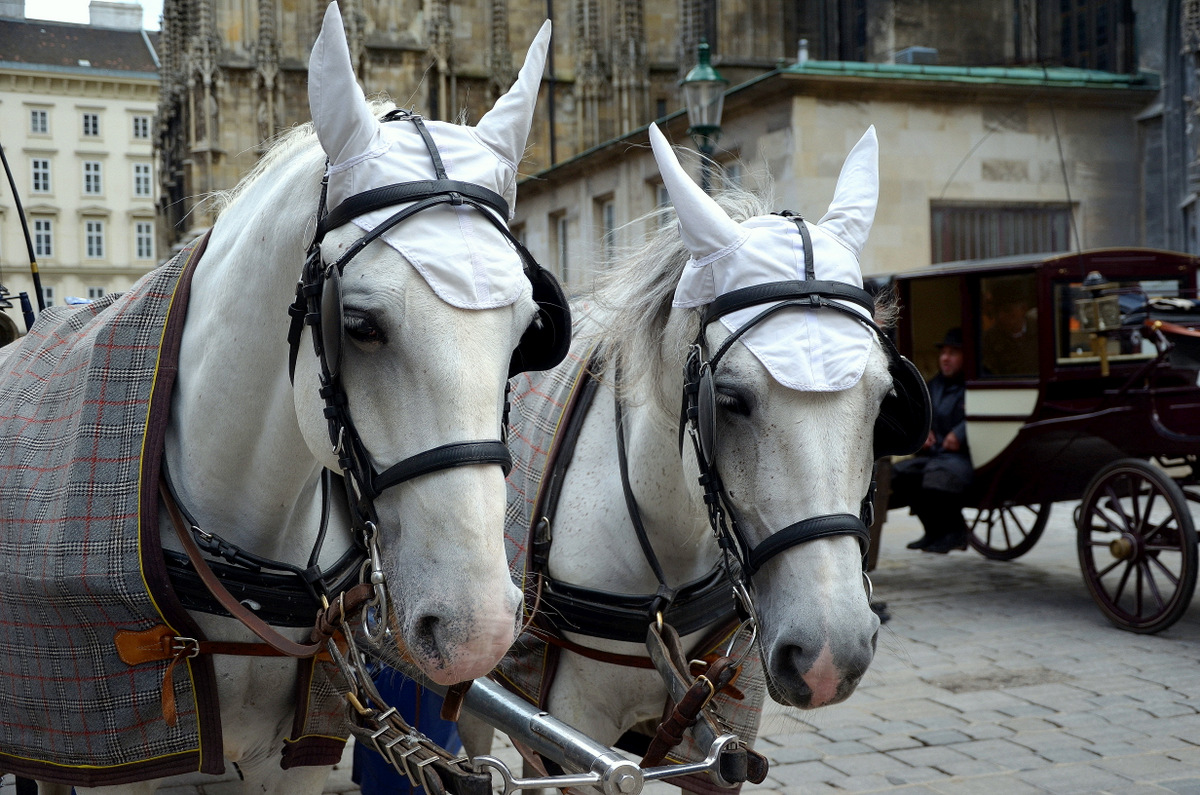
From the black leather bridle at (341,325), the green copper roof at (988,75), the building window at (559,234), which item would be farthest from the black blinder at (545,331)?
the building window at (559,234)

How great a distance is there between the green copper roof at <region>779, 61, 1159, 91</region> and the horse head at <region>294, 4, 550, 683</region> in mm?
10183

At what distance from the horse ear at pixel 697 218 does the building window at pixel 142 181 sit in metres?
27.9

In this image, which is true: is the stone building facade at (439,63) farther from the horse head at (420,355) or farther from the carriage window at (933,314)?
the horse head at (420,355)

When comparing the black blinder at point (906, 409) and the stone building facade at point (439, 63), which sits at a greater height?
the stone building facade at point (439, 63)

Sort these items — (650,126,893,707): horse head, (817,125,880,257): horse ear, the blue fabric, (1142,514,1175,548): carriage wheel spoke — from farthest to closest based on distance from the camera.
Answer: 1. (1142,514,1175,548): carriage wheel spoke
2. the blue fabric
3. (817,125,880,257): horse ear
4. (650,126,893,707): horse head

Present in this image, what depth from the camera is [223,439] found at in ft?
6.68

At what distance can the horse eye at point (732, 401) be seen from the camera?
2.12 meters

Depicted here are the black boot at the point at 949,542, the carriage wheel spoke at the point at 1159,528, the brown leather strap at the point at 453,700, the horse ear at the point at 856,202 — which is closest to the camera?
the brown leather strap at the point at 453,700

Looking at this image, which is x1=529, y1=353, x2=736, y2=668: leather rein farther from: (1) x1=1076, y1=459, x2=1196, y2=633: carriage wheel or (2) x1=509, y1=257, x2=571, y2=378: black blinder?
(1) x1=1076, y1=459, x2=1196, y2=633: carriage wheel

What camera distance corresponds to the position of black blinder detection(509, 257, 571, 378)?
6.33 feet

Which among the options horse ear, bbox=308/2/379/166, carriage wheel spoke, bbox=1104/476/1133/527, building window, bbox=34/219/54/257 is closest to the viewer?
horse ear, bbox=308/2/379/166

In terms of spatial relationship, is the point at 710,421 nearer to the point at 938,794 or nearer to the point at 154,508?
the point at 154,508

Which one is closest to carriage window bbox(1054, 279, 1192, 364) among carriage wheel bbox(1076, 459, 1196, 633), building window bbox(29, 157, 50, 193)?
carriage wheel bbox(1076, 459, 1196, 633)

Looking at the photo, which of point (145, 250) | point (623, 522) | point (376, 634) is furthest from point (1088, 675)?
point (145, 250)
